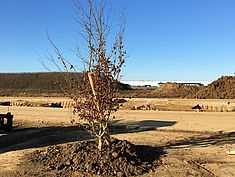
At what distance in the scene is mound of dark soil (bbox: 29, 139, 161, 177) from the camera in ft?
28.2

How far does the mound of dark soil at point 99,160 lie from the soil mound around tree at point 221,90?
35294 millimetres

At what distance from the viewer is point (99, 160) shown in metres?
9.05

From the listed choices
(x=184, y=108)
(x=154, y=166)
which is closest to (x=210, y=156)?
(x=154, y=166)

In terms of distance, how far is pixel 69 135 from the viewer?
48.2ft

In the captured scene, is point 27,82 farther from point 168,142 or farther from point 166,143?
point 166,143

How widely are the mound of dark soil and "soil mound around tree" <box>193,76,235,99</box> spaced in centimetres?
3529

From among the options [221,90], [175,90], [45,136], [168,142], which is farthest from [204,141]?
[175,90]

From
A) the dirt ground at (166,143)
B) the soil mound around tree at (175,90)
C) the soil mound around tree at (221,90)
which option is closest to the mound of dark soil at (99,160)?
the dirt ground at (166,143)

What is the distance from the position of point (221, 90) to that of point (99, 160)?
129 ft

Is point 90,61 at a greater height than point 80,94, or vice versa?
point 90,61

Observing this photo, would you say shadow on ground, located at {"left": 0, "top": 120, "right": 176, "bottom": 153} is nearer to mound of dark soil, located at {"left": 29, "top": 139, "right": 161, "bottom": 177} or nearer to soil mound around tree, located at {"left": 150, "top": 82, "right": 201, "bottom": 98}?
mound of dark soil, located at {"left": 29, "top": 139, "right": 161, "bottom": 177}

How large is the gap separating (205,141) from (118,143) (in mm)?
4664

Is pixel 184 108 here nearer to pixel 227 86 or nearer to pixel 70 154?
pixel 227 86

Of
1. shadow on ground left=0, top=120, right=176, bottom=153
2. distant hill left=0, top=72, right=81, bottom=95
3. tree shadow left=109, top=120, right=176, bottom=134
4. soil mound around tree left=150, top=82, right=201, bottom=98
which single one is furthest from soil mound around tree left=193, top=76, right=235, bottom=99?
distant hill left=0, top=72, right=81, bottom=95
